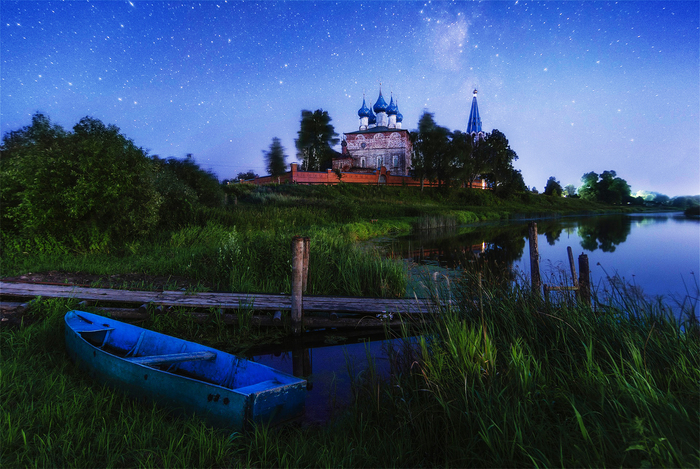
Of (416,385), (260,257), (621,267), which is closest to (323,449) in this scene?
(416,385)

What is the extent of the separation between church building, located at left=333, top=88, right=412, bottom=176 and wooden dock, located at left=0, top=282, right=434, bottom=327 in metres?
44.6

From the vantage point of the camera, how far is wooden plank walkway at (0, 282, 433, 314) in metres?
6.23

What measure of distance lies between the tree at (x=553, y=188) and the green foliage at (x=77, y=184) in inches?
2916

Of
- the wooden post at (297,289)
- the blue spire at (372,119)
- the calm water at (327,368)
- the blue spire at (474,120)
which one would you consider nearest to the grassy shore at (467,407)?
the calm water at (327,368)

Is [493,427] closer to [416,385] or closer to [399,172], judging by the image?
[416,385]

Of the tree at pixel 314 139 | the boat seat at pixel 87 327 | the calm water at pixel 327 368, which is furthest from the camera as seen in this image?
the tree at pixel 314 139

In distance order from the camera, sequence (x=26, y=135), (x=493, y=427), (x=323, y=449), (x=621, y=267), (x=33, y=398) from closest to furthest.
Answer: (x=493, y=427) < (x=323, y=449) < (x=33, y=398) < (x=26, y=135) < (x=621, y=267)

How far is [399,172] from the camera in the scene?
5366 centimetres

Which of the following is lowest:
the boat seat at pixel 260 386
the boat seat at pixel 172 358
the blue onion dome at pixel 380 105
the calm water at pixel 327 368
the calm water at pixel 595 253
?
the calm water at pixel 327 368

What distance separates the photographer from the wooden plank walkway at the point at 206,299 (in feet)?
20.4

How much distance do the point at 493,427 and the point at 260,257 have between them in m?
7.32

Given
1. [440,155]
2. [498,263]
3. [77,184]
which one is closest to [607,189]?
[440,155]

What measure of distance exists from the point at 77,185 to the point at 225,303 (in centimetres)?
613

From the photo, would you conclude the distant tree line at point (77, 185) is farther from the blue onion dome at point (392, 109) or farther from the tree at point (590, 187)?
the tree at point (590, 187)
